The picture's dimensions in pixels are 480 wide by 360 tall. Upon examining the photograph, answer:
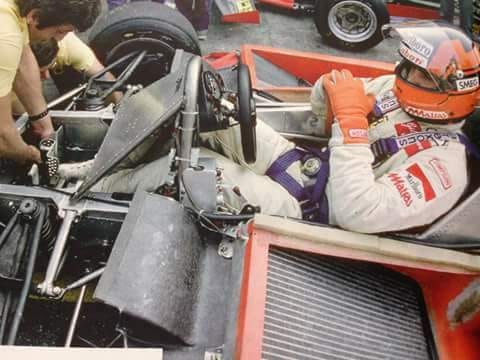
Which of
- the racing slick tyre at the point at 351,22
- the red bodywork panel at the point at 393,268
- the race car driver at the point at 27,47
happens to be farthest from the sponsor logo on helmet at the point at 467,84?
the racing slick tyre at the point at 351,22

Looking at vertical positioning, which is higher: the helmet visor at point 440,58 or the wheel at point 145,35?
the wheel at point 145,35

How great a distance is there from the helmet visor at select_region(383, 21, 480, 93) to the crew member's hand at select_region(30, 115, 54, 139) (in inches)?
56.0

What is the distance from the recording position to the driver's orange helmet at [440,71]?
1.93m

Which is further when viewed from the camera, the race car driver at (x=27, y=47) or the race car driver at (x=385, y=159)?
the race car driver at (x=27, y=47)

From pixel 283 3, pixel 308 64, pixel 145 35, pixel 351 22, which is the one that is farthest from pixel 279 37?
pixel 145 35

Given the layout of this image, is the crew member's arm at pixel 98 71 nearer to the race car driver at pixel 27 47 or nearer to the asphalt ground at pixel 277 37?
the race car driver at pixel 27 47

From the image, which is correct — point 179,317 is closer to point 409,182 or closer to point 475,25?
point 409,182

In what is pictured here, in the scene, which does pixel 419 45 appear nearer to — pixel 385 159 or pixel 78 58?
pixel 385 159

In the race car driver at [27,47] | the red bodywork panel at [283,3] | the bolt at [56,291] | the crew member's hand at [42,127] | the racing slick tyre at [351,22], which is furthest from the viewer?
the red bodywork panel at [283,3]

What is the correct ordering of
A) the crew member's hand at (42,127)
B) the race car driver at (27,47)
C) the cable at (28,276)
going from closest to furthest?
the cable at (28,276), the race car driver at (27,47), the crew member's hand at (42,127)

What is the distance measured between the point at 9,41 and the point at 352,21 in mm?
2852

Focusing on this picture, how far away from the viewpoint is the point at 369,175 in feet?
6.21

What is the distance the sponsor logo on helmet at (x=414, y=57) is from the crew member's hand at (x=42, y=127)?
142cm

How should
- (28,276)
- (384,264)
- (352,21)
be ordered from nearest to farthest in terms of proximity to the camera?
(28,276) < (384,264) < (352,21)
